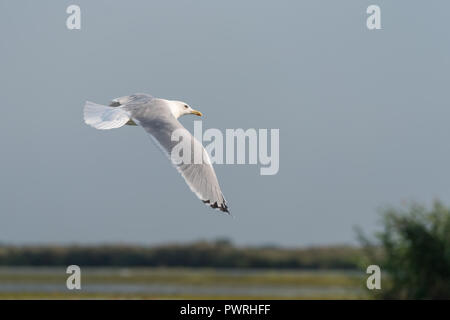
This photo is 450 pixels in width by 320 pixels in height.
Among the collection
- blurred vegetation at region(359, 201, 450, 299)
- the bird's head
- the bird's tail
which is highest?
the bird's head

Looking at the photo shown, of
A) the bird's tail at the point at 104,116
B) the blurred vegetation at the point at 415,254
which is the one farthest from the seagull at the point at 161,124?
the blurred vegetation at the point at 415,254

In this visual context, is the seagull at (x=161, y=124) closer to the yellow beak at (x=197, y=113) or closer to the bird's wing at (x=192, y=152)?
the bird's wing at (x=192, y=152)

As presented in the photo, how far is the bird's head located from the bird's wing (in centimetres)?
88

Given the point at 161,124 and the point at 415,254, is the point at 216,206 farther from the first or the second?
the point at 415,254

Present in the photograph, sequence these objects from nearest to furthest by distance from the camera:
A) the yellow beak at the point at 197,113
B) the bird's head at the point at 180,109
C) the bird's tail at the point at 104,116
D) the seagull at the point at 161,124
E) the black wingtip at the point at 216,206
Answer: the black wingtip at the point at 216,206, the seagull at the point at 161,124, the bird's tail at the point at 104,116, the bird's head at the point at 180,109, the yellow beak at the point at 197,113

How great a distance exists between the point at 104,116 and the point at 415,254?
8.14 metres

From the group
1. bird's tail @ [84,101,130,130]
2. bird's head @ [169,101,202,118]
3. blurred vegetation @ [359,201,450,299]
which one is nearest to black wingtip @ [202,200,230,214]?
bird's tail @ [84,101,130,130]

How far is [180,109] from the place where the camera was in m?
10.5

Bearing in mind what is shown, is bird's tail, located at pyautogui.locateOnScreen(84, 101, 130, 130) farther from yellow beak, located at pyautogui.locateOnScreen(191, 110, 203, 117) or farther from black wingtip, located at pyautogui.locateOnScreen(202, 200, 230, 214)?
yellow beak, located at pyautogui.locateOnScreen(191, 110, 203, 117)

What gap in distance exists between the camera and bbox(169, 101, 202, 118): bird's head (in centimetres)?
991

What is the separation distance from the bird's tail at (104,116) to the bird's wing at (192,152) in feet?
0.47

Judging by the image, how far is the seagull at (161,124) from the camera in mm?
7695
